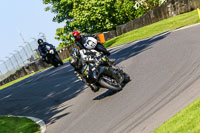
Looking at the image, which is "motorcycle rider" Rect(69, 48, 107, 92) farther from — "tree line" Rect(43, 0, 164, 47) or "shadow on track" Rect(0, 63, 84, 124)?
"tree line" Rect(43, 0, 164, 47)

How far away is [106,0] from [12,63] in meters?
12.9

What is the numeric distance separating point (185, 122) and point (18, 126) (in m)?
7.00

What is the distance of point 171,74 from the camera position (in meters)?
10.9

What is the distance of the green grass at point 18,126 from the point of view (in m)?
11.5

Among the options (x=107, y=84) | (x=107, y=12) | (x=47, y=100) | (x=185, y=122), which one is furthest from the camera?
(x=107, y=12)

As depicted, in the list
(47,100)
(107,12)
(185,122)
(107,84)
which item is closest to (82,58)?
(107,84)

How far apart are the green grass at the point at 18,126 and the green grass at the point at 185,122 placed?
510 cm

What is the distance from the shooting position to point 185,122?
254 inches

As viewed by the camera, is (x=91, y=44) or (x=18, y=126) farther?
(x=18, y=126)

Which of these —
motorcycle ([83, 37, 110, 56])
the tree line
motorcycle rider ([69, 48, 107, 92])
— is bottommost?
the tree line

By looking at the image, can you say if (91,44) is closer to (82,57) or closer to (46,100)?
(82,57)

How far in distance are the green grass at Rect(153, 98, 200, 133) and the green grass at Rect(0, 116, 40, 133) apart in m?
5.10

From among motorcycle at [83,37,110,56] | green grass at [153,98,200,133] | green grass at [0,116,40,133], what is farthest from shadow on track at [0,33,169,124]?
green grass at [153,98,200,133]

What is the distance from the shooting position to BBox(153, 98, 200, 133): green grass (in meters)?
6.10
